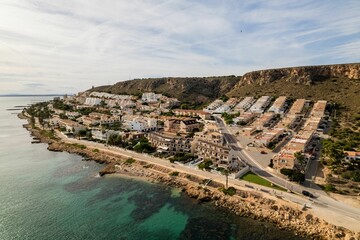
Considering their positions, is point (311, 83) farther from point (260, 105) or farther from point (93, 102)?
point (93, 102)

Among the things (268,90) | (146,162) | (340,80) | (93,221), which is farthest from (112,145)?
(340,80)

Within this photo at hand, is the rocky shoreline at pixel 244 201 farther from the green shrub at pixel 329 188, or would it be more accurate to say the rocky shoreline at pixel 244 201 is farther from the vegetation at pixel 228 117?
the vegetation at pixel 228 117

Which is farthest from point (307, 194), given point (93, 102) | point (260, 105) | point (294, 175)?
point (93, 102)

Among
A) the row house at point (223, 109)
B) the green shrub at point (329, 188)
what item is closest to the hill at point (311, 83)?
the row house at point (223, 109)

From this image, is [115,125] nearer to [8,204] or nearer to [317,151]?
[8,204]

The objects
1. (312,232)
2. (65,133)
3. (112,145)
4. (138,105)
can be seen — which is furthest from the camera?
(138,105)

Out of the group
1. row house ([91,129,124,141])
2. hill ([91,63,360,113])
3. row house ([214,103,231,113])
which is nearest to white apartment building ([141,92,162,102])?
hill ([91,63,360,113])
